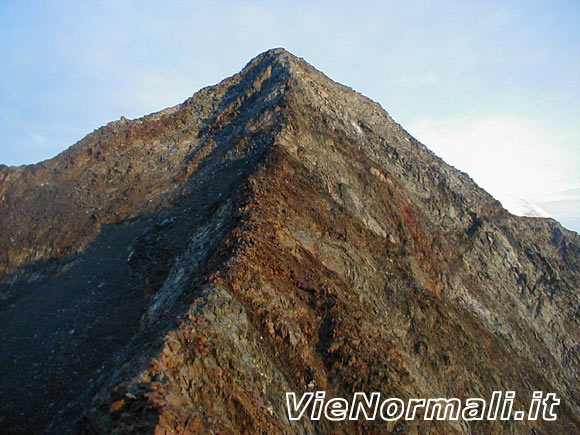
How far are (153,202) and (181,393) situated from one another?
16.5 meters

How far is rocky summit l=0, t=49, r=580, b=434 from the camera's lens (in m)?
10.5

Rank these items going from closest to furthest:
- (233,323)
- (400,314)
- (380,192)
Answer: (233,323) → (400,314) → (380,192)

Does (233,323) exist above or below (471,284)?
below

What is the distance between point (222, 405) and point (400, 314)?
9.58 metres

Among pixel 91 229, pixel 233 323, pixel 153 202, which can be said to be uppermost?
pixel 153 202

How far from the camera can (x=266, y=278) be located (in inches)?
503

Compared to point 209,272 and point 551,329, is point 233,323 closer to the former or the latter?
point 209,272

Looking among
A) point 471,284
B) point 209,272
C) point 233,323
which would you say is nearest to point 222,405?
point 233,323

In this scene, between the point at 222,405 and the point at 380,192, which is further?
the point at 380,192

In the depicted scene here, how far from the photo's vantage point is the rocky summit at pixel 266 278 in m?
10.5

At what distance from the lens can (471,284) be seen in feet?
74.8

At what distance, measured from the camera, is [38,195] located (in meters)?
30.4

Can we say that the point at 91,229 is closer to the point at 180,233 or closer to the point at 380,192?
the point at 180,233

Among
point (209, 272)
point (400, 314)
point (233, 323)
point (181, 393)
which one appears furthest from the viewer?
point (400, 314)
